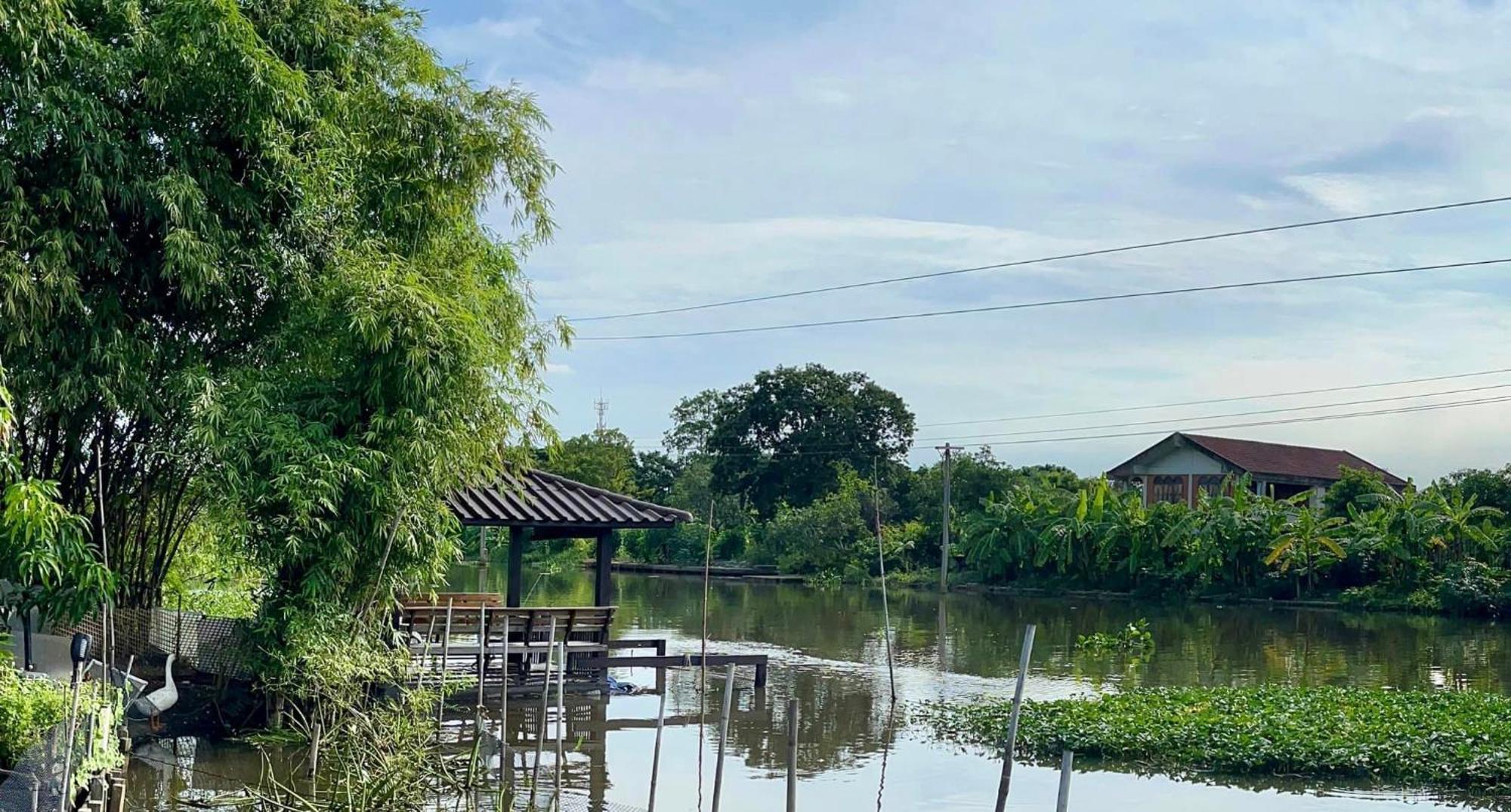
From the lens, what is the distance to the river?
10.5 metres

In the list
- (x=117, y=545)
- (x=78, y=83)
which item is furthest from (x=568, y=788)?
(x=78, y=83)

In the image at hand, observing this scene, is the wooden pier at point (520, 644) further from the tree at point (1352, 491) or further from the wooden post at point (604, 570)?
the tree at point (1352, 491)

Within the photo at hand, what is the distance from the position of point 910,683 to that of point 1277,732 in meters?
6.11

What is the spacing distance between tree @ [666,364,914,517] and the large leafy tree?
3456cm

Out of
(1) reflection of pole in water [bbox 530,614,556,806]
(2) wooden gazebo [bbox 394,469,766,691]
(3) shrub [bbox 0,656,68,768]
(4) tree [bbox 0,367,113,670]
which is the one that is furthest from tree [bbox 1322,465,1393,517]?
(3) shrub [bbox 0,656,68,768]

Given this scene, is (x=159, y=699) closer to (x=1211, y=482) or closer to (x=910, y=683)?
(x=910, y=683)

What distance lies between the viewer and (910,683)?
17.3 meters

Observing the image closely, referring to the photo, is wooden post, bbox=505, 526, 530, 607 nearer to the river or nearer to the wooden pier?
the wooden pier

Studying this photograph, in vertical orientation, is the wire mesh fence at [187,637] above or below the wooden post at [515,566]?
below

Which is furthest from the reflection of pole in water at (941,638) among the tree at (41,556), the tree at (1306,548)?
the tree at (41,556)

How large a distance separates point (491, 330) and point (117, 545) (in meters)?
3.82

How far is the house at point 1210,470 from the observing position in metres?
40.3

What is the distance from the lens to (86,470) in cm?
1170

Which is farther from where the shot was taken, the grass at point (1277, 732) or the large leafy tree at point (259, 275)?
the grass at point (1277, 732)
